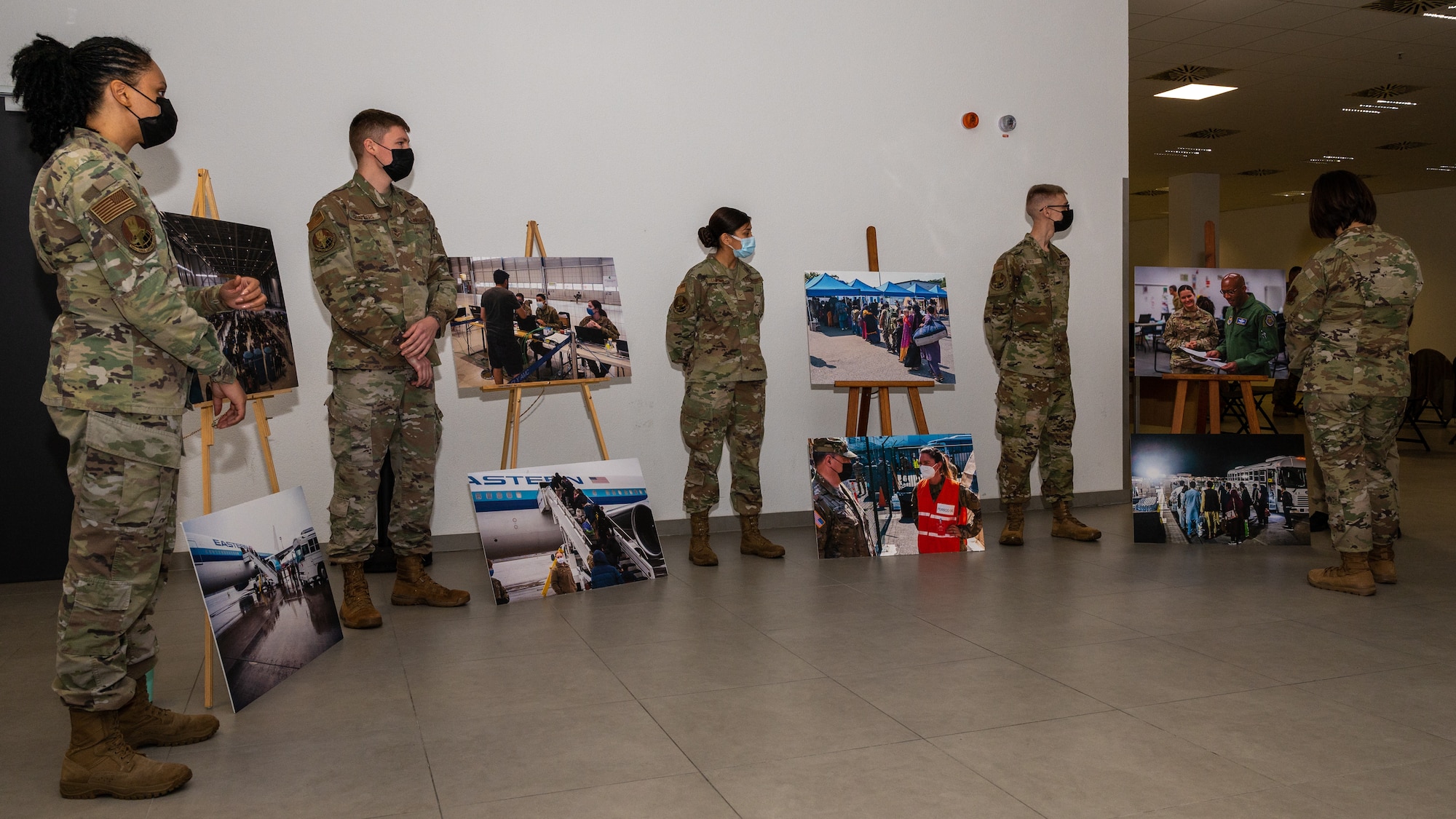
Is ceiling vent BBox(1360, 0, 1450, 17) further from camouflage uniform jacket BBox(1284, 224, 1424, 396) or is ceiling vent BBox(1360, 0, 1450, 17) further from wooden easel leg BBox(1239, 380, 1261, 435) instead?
camouflage uniform jacket BBox(1284, 224, 1424, 396)

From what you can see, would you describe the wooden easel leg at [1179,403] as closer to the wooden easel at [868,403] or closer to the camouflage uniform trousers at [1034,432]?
the camouflage uniform trousers at [1034,432]

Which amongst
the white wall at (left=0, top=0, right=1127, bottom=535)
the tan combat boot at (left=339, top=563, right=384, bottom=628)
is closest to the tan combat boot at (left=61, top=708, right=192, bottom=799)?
the tan combat boot at (left=339, top=563, right=384, bottom=628)

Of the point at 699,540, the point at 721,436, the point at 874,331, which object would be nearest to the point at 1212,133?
the point at 874,331

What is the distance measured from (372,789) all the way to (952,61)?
16.3 ft

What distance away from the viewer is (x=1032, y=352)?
4844 millimetres

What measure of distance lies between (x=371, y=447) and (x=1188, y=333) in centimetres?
438

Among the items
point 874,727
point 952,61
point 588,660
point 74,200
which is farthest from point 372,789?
point 952,61

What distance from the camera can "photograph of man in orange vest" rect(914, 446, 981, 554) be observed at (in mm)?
4758

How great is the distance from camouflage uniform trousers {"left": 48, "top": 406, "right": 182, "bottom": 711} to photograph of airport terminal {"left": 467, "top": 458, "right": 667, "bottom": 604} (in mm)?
1672

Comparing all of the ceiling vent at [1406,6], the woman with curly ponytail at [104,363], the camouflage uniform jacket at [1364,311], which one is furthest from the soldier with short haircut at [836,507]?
the ceiling vent at [1406,6]

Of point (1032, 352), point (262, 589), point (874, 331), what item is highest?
point (874, 331)

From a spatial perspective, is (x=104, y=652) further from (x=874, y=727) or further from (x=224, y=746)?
(x=874, y=727)

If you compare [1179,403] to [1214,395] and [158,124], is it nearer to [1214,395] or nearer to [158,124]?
[1214,395]

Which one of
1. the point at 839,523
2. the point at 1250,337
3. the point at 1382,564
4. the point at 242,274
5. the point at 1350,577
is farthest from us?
the point at 1250,337
